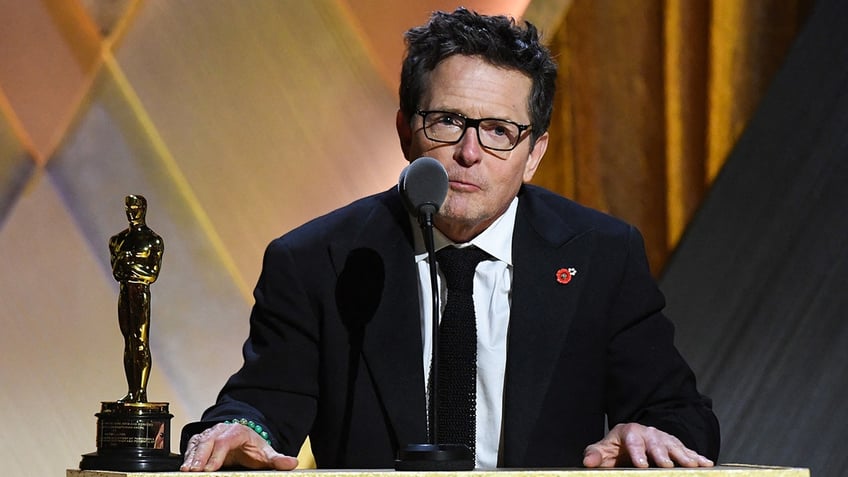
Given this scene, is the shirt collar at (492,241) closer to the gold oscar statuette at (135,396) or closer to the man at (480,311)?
the man at (480,311)

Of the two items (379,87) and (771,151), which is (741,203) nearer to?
(771,151)

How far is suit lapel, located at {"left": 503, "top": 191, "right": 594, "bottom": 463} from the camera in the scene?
221 cm

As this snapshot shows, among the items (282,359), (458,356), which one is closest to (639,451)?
(458,356)

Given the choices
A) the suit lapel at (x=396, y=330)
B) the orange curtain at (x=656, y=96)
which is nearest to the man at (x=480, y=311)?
the suit lapel at (x=396, y=330)

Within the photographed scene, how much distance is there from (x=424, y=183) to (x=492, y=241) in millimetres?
617

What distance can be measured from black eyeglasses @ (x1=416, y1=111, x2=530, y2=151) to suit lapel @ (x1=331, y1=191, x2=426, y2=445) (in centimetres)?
23

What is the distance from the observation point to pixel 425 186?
177cm

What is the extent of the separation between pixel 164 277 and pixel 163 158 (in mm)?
305

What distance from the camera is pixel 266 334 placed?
2.30 meters

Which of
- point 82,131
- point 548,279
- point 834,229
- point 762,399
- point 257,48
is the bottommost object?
point 762,399

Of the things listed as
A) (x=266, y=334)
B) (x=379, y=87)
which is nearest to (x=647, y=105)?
(x=379, y=87)

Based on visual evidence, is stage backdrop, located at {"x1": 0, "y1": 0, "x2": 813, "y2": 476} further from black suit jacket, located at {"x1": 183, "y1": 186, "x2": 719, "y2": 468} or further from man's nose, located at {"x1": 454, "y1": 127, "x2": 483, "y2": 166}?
man's nose, located at {"x1": 454, "y1": 127, "x2": 483, "y2": 166}

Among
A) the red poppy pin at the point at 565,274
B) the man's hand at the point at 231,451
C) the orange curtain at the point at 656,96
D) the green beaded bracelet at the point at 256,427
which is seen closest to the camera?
the man's hand at the point at 231,451

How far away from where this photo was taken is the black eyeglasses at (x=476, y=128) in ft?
7.36
